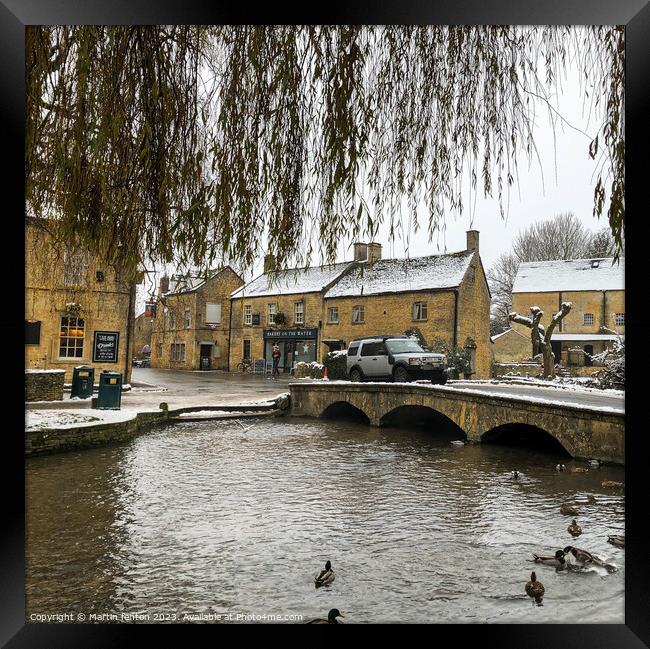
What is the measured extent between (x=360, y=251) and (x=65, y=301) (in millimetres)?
2065

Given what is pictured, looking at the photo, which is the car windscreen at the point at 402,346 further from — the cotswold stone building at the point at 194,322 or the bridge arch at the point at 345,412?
the cotswold stone building at the point at 194,322

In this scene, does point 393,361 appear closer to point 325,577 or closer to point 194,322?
point 194,322

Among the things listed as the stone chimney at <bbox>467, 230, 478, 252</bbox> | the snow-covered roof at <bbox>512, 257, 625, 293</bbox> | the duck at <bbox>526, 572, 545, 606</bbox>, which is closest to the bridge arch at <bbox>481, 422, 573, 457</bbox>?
the snow-covered roof at <bbox>512, 257, 625, 293</bbox>

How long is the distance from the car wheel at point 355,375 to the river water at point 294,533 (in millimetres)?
809

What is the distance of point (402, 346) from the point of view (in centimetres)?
448

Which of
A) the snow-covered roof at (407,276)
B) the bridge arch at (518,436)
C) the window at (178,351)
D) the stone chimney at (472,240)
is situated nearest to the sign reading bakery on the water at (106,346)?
the window at (178,351)

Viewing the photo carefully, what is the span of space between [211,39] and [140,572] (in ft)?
11.0

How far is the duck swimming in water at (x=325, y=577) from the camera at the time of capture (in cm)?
299

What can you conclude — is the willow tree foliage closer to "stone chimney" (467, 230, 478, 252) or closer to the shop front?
"stone chimney" (467, 230, 478, 252)

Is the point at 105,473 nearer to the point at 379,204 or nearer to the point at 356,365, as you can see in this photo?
the point at 356,365

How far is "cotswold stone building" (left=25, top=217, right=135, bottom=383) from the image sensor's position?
10.2 feet
